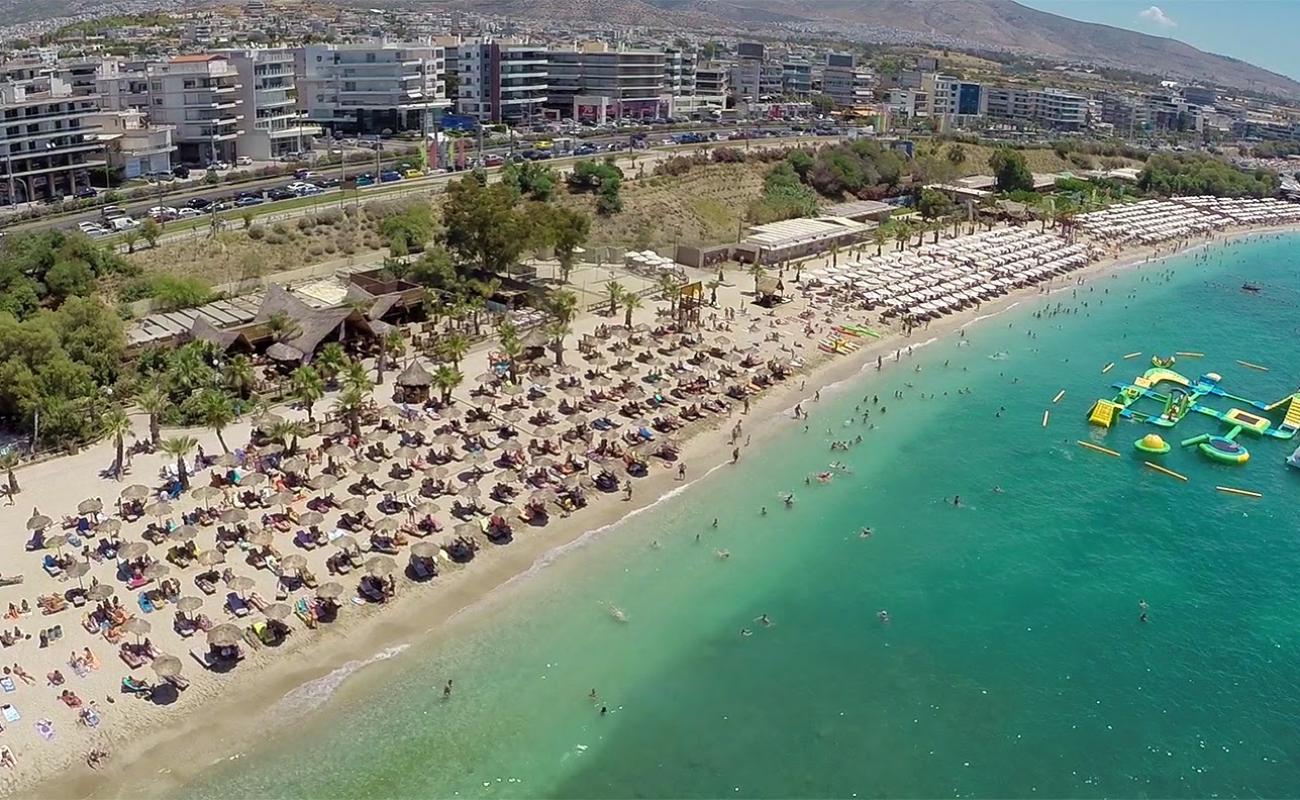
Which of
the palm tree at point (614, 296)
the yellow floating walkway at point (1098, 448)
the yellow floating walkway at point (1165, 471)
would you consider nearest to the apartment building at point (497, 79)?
the palm tree at point (614, 296)

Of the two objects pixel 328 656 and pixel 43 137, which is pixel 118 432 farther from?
pixel 43 137

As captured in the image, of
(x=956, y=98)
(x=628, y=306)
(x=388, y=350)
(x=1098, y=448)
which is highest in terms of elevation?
(x=956, y=98)

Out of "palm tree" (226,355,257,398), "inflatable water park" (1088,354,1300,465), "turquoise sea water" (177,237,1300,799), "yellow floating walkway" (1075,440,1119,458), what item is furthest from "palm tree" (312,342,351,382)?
"inflatable water park" (1088,354,1300,465)

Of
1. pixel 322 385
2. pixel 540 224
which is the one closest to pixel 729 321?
pixel 540 224

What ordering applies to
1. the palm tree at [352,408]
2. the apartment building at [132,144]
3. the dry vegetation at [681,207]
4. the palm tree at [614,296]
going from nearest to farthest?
the palm tree at [352,408] < the palm tree at [614,296] < the dry vegetation at [681,207] < the apartment building at [132,144]

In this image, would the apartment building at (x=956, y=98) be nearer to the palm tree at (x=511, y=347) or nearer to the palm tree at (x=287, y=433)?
the palm tree at (x=511, y=347)

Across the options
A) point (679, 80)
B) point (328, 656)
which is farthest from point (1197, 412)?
point (679, 80)

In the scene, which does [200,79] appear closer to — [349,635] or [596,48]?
[596,48]
